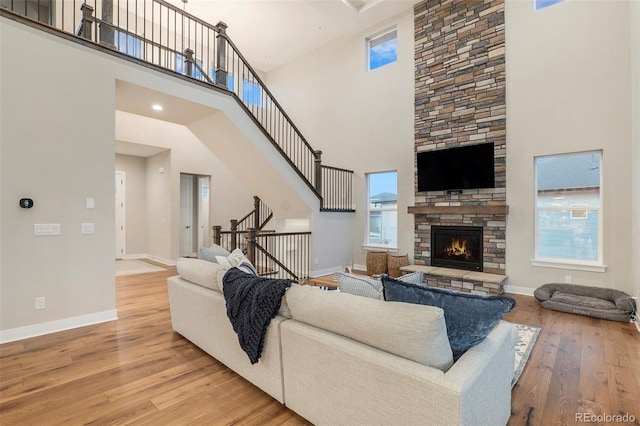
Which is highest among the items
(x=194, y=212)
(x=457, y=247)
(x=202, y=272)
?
(x=194, y=212)

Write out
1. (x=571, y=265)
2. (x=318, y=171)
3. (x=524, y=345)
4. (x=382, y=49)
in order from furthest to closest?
1. (x=382, y=49)
2. (x=318, y=171)
3. (x=571, y=265)
4. (x=524, y=345)

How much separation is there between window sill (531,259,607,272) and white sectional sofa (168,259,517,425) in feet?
11.9

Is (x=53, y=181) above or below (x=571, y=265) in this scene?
above

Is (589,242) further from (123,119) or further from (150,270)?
(123,119)

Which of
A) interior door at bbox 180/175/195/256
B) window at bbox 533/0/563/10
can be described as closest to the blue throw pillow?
window at bbox 533/0/563/10

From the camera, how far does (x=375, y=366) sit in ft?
4.70

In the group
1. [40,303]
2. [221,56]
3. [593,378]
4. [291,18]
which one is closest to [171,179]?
[221,56]

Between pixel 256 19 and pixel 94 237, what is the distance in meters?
5.91

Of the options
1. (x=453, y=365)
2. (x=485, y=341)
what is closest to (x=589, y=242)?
(x=485, y=341)

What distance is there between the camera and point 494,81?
5109mm

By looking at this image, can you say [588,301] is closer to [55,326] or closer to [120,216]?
[55,326]

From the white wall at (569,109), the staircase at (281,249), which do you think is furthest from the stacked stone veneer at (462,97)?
the staircase at (281,249)

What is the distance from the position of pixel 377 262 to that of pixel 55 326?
190 inches

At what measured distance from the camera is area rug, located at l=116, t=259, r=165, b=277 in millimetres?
6109
